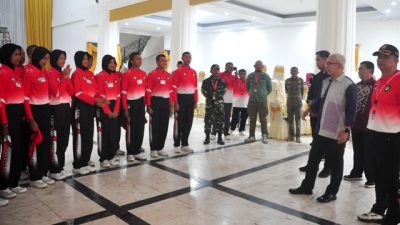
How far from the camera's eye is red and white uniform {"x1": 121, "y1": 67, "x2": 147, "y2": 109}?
4582 millimetres

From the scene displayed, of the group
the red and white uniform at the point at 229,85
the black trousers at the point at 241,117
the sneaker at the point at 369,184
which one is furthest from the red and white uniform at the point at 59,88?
the black trousers at the point at 241,117

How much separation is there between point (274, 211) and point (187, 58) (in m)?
2.97

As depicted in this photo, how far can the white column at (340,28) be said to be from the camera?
5.89 m

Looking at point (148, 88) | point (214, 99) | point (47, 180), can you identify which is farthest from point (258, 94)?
point (47, 180)

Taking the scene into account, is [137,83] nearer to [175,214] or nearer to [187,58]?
[187,58]

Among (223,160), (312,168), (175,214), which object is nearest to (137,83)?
(223,160)

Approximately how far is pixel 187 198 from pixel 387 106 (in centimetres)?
201

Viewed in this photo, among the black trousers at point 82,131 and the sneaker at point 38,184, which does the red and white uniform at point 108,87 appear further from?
the sneaker at point 38,184

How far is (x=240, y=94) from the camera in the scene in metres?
7.31

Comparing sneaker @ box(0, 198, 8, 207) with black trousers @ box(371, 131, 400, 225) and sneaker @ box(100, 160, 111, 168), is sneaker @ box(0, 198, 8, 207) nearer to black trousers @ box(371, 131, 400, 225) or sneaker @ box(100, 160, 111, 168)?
sneaker @ box(100, 160, 111, 168)

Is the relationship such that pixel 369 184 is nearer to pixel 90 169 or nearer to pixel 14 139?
pixel 90 169

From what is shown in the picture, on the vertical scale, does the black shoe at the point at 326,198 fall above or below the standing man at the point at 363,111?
→ below

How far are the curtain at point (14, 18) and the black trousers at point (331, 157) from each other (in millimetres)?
15144

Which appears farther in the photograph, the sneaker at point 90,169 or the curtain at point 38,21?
the curtain at point 38,21
